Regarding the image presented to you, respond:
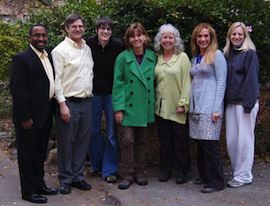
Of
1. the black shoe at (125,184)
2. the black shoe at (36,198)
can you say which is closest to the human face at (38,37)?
the black shoe at (36,198)

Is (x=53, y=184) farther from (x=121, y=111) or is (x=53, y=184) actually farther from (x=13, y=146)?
(x=13, y=146)

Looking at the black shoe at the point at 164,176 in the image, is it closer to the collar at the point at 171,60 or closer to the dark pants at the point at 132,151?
the dark pants at the point at 132,151

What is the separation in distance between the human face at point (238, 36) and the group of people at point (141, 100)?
0.01 m

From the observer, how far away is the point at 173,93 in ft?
15.5

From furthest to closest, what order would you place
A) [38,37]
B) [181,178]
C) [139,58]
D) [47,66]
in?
[181,178] < [139,58] < [47,66] < [38,37]

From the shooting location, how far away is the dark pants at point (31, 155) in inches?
164

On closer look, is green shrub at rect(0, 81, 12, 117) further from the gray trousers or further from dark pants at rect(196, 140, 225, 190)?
dark pants at rect(196, 140, 225, 190)

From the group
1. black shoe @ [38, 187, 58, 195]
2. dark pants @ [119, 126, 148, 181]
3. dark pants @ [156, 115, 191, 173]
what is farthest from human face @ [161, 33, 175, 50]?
black shoe @ [38, 187, 58, 195]

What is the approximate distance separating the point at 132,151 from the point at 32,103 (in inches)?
54.7

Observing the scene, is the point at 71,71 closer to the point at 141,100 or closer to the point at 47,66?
the point at 47,66

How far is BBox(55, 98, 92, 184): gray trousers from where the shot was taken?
4539 millimetres

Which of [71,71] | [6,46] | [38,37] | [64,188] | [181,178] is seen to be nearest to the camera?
[38,37]

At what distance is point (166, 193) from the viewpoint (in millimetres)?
4625

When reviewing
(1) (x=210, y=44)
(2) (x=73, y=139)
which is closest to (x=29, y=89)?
(2) (x=73, y=139)
